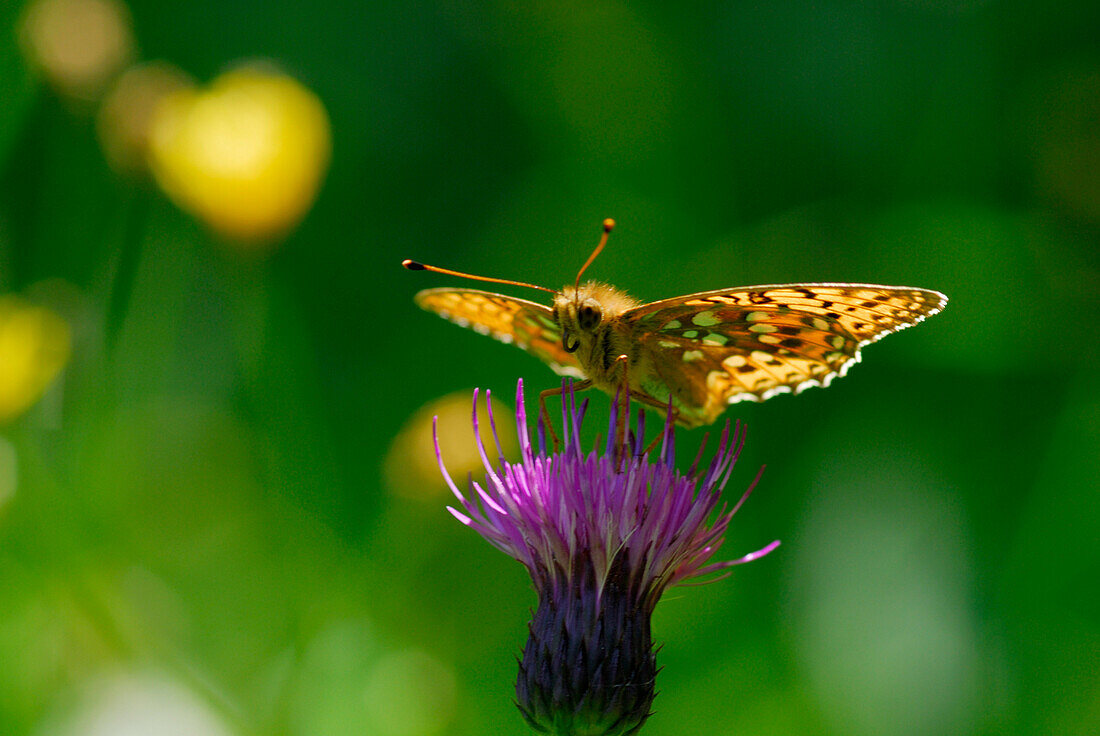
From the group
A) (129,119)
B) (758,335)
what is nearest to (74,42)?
(129,119)

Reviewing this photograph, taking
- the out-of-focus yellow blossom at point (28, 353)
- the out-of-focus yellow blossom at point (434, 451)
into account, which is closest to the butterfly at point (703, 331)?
the out-of-focus yellow blossom at point (434, 451)

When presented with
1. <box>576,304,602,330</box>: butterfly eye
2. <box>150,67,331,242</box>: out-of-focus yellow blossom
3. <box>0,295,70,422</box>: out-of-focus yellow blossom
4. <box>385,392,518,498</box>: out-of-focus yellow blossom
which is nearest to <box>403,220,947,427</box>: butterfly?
<box>576,304,602,330</box>: butterfly eye

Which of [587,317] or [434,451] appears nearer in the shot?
[587,317]

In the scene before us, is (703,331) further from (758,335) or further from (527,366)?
(527,366)

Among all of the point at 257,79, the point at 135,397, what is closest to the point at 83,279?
the point at 135,397

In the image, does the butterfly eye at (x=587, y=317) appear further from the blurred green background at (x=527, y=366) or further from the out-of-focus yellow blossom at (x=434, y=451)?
the blurred green background at (x=527, y=366)

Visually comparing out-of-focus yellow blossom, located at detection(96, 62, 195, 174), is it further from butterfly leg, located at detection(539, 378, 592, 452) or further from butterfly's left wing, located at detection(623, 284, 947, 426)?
butterfly's left wing, located at detection(623, 284, 947, 426)
